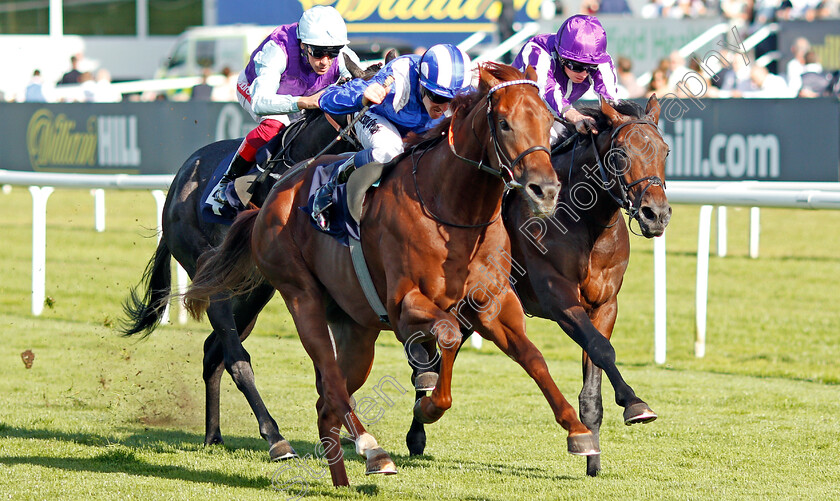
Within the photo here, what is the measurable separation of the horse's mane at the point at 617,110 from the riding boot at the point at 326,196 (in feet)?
3.69

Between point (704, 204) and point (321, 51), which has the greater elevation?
point (321, 51)

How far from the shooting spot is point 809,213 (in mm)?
14812

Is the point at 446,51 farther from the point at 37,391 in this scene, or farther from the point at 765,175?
the point at 765,175

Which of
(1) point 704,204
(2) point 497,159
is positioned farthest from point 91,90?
(2) point 497,159

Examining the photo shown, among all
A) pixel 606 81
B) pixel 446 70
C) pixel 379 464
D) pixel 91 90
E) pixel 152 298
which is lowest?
pixel 379 464

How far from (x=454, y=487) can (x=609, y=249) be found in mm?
1252

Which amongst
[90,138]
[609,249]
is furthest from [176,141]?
[609,249]

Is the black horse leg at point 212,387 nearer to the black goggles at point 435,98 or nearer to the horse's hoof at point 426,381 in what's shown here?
the horse's hoof at point 426,381

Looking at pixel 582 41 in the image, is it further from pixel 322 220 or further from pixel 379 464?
pixel 379 464

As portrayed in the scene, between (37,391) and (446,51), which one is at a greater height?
(446,51)

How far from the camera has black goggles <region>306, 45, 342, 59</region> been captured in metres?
5.12

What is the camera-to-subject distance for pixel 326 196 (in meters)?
4.40

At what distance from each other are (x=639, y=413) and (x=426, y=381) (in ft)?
2.63

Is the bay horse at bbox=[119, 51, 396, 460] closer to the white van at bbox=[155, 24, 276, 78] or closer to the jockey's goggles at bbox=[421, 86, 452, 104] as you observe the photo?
the jockey's goggles at bbox=[421, 86, 452, 104]
